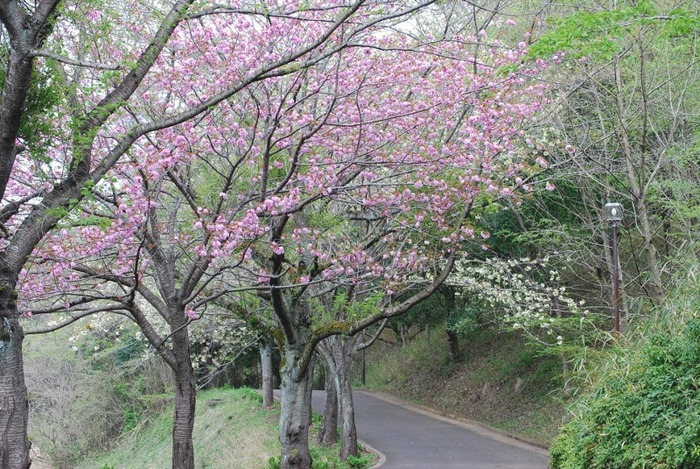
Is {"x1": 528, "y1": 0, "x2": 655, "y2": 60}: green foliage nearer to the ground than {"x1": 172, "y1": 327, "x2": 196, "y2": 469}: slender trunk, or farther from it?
farther from it

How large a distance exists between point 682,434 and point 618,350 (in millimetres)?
2749

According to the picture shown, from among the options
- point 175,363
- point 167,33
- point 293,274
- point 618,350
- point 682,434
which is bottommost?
point 682,434

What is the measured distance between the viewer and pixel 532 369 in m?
23.5

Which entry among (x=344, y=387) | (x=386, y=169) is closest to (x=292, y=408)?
(x=344, y=387)

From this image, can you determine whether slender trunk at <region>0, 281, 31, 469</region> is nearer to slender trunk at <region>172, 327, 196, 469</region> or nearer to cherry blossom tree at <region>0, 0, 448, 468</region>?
cherry blossom tree at <region>0, 0, 448, 468</region>

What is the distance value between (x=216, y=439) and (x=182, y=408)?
13.5 metres

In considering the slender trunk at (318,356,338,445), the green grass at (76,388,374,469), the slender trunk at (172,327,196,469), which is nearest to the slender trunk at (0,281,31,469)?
the slender trunk at (172,327,196,469)

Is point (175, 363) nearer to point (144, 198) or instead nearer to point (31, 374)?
point (144, 198)

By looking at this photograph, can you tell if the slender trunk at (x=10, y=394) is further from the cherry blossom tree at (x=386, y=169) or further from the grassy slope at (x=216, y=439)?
the grassy slope at (x=216, y=439)

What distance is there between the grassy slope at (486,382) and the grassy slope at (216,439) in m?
6.69

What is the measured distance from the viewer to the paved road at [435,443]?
14883mm

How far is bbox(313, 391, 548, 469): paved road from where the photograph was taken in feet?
48.8

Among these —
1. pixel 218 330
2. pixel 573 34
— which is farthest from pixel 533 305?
pixel 218 330

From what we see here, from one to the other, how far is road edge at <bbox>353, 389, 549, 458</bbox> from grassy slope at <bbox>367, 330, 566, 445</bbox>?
23cm
